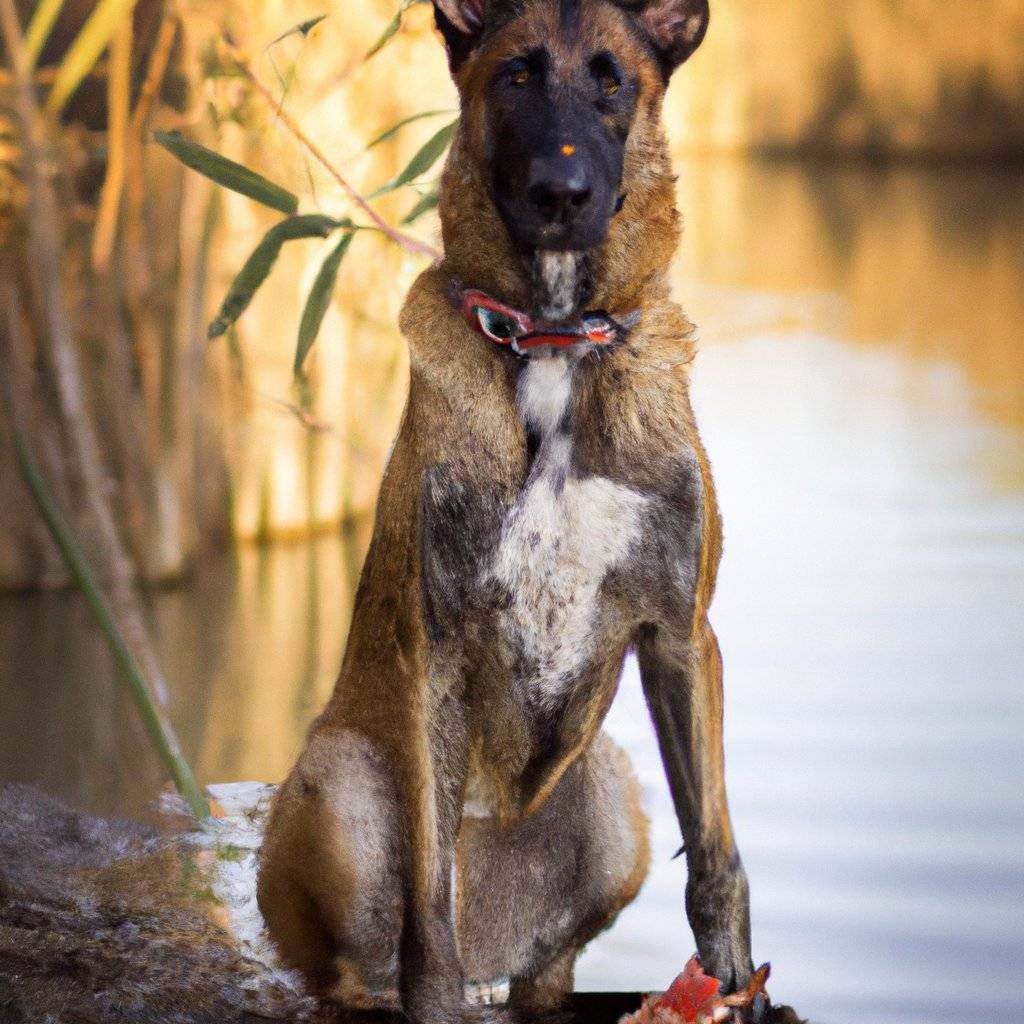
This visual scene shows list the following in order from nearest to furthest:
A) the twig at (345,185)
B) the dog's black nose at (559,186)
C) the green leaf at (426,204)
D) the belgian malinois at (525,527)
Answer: the dog's black nose at (559,186), the belgian malinois at (525,527), the twig at (345,185), the green leaf at (426,204)

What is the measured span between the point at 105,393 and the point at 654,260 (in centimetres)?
252

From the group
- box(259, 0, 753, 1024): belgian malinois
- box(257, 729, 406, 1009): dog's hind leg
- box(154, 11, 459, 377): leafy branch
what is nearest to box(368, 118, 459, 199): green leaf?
box(154, 11, 459, 377): leafy branch

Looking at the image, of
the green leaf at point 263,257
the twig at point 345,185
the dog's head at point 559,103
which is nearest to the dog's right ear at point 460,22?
the dog's head at point 559,103

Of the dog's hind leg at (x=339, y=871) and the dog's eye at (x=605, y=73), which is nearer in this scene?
the dog's eye at (x=605, y=73)

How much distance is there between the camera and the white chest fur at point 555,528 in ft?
5.15

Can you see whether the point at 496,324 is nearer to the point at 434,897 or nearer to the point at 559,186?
the point at 559,186

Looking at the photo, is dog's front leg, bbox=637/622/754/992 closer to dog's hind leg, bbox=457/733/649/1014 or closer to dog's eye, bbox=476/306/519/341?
dog's hind leg, bbox=457/733/649/1014

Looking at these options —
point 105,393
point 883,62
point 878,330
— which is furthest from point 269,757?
point 883,62

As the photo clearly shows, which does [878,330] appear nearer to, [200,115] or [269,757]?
[200,115]

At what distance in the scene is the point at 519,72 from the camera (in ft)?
4.93

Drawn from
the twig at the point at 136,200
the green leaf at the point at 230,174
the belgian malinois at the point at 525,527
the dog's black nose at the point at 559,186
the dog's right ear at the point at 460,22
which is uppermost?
the twig at the point at 136,200

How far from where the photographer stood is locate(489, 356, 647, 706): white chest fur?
157 cm

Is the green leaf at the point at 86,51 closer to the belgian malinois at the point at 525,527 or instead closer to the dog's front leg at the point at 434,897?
the belgian malinois at the point at 525,527

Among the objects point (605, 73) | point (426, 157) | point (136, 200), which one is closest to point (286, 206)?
point (426, 157)
